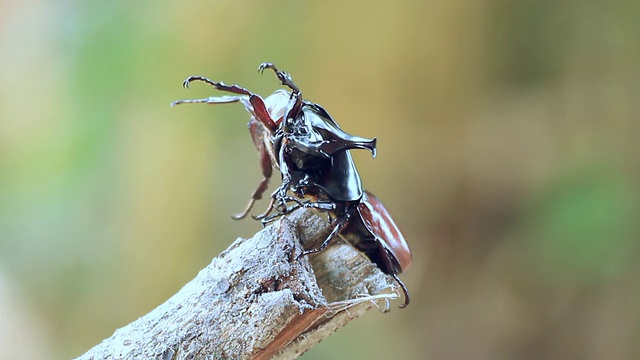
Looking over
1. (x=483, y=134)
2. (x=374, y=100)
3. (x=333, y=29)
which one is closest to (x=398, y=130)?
(x=374, y=100)

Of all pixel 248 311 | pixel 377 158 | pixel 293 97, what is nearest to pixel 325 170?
pixel 293 97

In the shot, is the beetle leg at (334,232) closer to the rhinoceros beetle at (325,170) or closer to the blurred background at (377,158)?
the rhinoceros beetle at (325,170)

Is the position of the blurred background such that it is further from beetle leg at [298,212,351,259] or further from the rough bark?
the rough bark

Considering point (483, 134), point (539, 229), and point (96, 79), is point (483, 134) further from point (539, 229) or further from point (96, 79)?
point (96, 79)

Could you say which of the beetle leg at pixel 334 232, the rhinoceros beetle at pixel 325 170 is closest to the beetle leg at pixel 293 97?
the rhinoceros beetle at pixel 325 170

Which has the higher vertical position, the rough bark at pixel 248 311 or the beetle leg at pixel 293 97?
the beetle leg at pixel 293 97


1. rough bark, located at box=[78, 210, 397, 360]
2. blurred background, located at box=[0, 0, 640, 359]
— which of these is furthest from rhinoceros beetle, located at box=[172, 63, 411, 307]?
blurred background, located at box=[0, 0, 640, 359]

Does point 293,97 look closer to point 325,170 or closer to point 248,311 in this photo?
point 325,170
